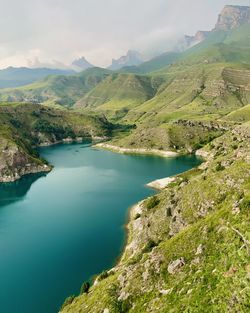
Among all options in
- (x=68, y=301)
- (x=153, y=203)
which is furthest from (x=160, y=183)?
(x=68, y=301)

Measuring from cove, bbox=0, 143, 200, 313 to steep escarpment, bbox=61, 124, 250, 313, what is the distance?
366 inches

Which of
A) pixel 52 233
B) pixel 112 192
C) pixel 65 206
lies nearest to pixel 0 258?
pixel 52 233

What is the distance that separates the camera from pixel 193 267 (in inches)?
2726

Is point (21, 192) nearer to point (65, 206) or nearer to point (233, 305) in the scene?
point (65, 206)

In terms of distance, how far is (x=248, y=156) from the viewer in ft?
371

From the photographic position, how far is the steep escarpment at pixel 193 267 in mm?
59375

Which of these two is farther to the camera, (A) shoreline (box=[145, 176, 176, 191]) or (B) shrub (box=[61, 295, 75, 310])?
(A) shoreline (box=[145, 176, 176, 191])

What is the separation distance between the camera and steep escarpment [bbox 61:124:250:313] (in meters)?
59.4

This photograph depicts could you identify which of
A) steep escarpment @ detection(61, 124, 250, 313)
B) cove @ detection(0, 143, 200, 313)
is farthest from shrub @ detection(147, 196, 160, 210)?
steep escarpment @ detection(61, 124, 250, 313)

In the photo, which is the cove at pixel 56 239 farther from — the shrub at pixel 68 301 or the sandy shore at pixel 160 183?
the sandy shore at pixel 160 183

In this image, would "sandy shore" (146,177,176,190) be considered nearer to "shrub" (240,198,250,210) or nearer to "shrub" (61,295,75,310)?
"shrub" (61,295,75,310)

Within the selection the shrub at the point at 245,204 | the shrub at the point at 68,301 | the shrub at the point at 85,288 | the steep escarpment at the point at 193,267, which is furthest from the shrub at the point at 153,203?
the shrub at the point at 245,204

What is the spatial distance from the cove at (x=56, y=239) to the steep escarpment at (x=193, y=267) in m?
9.30

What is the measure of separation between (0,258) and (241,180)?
7324 cm
